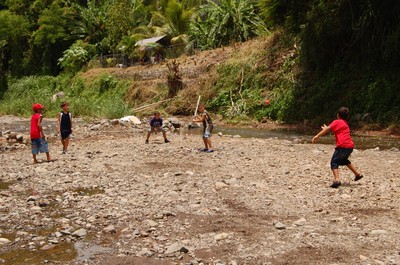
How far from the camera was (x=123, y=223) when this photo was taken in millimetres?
7191

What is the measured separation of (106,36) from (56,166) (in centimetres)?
3758

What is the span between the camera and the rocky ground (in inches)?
233

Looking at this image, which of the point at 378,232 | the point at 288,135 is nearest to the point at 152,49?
the point at 288,135

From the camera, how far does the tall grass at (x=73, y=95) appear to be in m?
28.4

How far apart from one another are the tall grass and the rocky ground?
15382 millimetres

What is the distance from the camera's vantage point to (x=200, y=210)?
770 cm

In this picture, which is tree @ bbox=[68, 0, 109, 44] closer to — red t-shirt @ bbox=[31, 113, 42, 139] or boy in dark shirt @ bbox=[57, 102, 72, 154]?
boy in dark shirt @ bbox=[57, 102, 72, 154]

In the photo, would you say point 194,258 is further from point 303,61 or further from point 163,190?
point 303,61

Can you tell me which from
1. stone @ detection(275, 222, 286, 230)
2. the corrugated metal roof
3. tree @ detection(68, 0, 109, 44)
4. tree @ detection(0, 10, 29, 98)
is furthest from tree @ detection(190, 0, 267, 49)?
stone @ detection(275, 222, 286, 230)

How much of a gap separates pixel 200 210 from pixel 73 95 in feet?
112

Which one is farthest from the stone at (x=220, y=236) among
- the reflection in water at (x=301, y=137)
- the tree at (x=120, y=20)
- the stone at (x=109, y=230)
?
the tree at (x=120, y=20)

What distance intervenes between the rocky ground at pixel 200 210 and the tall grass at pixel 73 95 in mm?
15382

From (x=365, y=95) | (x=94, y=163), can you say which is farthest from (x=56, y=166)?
(x=365, y=95)

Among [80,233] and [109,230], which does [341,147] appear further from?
[80,233]
